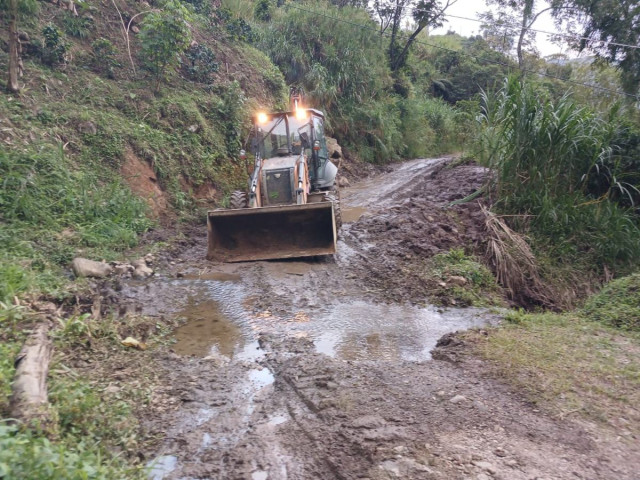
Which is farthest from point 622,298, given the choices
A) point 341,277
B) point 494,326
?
point 341,277

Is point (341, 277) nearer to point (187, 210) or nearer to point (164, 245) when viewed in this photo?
point (164, 245)

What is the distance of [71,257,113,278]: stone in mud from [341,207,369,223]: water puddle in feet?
18.8

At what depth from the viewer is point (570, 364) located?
15.3ft

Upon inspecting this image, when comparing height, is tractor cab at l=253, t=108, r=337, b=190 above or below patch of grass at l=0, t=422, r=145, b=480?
above

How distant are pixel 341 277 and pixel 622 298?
378cm

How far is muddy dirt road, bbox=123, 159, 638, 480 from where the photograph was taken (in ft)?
11.0

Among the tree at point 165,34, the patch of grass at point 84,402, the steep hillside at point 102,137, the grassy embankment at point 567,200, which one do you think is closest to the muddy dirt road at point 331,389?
the patch of grass at point 84,402

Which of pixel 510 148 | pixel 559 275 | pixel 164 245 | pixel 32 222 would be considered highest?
pixel 510 148

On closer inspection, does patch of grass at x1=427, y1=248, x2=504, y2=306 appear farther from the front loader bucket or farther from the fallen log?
the fallen log

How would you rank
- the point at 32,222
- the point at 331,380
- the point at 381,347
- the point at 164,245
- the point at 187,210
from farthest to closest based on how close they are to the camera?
the point at 187,210, the point at 164,245, the point at 32,222, the point at 381,347, the point at 331,380

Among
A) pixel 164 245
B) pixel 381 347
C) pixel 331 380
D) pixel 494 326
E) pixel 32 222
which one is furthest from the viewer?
pixel 164 245

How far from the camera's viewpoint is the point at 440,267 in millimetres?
8055

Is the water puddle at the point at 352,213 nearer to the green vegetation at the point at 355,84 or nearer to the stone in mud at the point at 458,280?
the stone in mud at the point at 458,280

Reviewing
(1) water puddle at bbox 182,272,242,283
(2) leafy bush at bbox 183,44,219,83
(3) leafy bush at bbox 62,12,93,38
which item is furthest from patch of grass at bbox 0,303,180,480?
(2) leafy bush at bbox 183,44,219,83
